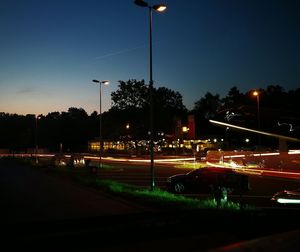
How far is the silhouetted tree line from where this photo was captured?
165 feet

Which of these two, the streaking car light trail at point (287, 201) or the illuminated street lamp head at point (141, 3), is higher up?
the illuminated street lamp head at point (141, 3)

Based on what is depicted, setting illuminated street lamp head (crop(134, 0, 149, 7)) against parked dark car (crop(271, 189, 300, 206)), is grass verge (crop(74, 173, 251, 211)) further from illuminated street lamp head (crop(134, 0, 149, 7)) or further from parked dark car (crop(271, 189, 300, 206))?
illuminated street lamp head (crop(134, 0, 149, 7))

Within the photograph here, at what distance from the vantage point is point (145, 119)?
2899 inches

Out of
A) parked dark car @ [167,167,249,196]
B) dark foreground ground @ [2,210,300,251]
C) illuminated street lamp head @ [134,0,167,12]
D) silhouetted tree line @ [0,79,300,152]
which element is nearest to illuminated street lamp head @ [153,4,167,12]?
illuminated street lamp head @ [134,0,167,12]

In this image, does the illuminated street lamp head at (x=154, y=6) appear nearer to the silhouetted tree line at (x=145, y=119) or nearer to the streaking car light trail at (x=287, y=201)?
the streaking car light trail at (x=287, y=201)

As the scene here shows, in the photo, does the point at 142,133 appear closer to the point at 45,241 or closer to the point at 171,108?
the point at 171,108

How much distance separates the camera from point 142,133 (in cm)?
7662

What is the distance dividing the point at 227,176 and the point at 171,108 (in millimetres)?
67192

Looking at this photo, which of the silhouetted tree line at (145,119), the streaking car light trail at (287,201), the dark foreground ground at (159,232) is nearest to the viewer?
the dark foreground ground at (159,232)

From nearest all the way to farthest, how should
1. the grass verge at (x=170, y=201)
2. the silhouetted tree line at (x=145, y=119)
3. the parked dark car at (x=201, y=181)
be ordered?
1. the grass verge at (x=170, y=201)
2. the parked dark car at (x=201, y=181)
3. the silhouetted tree line at (x=145, y=119)

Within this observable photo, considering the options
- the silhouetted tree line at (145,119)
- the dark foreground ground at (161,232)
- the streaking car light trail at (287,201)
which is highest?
the silhouetted tree line at (145,119)

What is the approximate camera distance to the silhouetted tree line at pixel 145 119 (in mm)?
50188

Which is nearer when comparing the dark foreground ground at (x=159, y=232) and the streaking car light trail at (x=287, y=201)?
the dark foreground ground at (x=159, y=232)

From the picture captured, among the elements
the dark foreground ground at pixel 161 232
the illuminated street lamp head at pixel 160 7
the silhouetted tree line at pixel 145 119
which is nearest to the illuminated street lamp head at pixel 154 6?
the illuminated street lamp head at pixel 160 7
